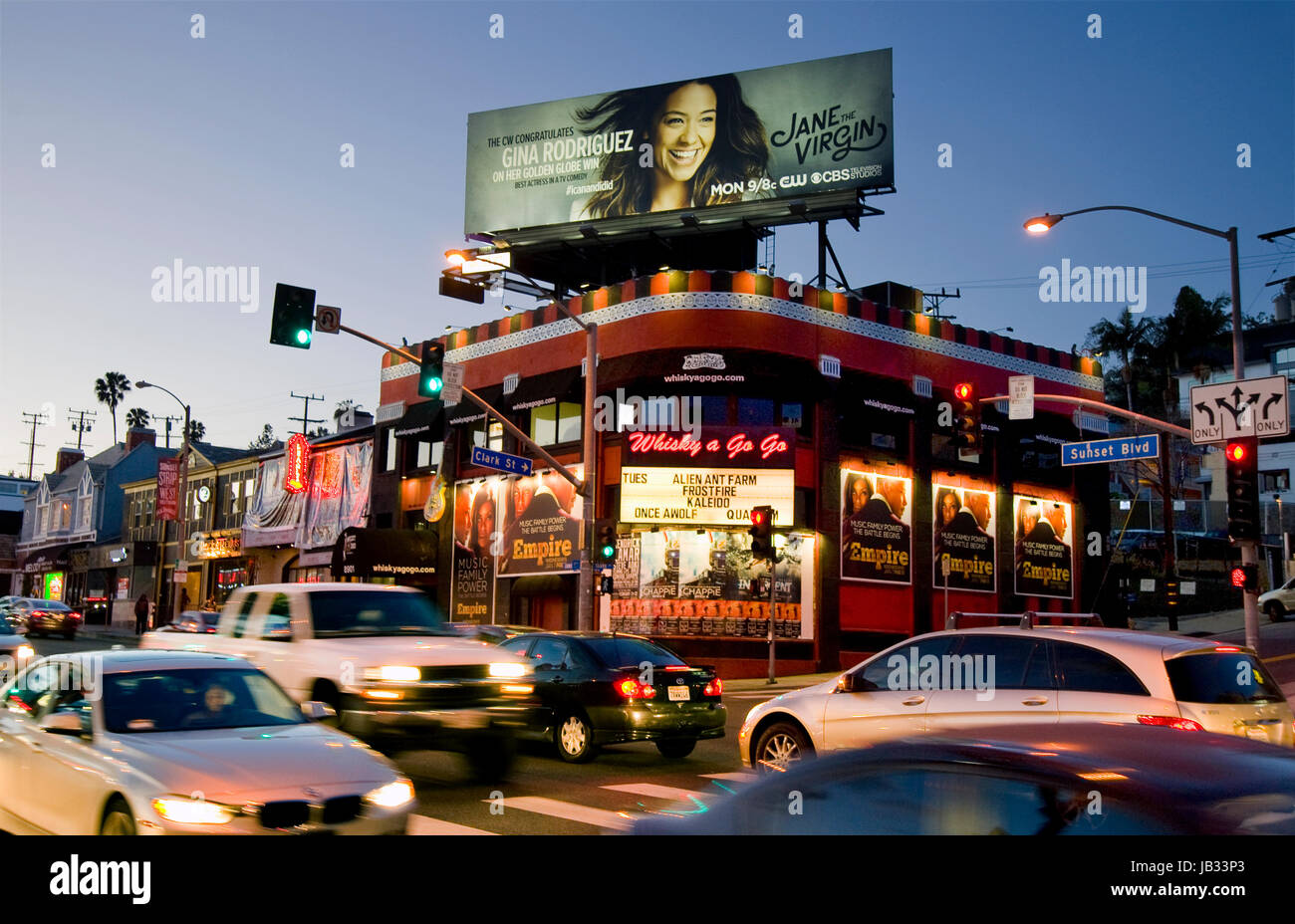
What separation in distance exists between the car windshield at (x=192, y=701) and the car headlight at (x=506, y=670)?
3.40 metres

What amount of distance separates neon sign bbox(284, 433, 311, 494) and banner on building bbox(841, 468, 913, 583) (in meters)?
22.7

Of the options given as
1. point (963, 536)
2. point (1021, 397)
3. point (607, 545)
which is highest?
point (1021, 397)

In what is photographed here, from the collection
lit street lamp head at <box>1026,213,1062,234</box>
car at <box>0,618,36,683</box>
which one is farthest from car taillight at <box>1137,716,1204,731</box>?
car at <box>0,618,36,683</box>

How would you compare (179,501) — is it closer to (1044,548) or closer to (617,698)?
(1044,548)

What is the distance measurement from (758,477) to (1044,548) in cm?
1219

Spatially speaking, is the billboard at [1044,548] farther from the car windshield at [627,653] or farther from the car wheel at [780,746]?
the car wheel at [780,746]

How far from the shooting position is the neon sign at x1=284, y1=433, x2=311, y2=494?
44.5 meters

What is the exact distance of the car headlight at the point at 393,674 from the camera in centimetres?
1095

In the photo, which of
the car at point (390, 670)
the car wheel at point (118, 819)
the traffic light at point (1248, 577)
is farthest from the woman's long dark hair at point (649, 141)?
the car wheel at point (118, 819)

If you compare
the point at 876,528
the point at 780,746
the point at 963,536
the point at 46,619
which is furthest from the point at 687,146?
the point at 46,619

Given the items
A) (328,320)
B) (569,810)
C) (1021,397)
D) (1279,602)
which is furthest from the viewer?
(1279,602)

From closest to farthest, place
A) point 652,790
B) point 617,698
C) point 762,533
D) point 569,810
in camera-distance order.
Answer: point 569,810 < point 652,790 < point 617,698 < point 762,533

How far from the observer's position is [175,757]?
680 cm
